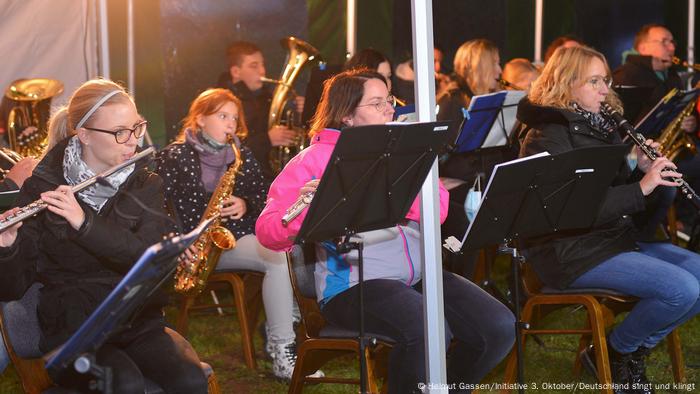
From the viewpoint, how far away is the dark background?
250 inches

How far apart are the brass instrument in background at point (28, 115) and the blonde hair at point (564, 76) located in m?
2.66

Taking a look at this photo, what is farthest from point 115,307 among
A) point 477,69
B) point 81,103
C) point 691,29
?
point 691,29

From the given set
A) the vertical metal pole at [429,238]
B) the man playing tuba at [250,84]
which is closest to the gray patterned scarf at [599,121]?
the vertical metal pole at [429,238]

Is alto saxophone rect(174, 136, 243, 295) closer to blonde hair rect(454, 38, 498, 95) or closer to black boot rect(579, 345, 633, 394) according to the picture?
black boot rect(579, 345, 633, 394)

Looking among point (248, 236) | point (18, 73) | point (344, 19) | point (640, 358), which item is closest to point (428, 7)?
point (640, 358)

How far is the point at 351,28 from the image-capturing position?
23.7 ft

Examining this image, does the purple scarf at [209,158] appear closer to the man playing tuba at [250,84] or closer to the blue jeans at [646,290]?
the man playing tuba at [250,84]

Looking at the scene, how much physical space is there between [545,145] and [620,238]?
52 cm

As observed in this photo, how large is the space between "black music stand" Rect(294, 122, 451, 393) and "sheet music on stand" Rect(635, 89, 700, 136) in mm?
2223

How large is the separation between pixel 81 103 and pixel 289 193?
804mm

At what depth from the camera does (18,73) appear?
5602 millimetres

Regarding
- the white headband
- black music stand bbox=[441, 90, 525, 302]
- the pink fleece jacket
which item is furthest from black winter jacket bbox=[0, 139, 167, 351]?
black music stand bbox=[441, 90, 525, 302]

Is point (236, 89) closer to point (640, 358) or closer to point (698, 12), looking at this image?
point (640, 358)

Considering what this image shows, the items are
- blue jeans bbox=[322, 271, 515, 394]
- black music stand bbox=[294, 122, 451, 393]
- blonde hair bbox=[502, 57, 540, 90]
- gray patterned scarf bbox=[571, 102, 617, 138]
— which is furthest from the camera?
blonde hair bbox=[502, 57, 540, 90]
